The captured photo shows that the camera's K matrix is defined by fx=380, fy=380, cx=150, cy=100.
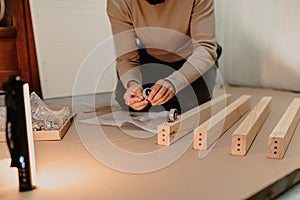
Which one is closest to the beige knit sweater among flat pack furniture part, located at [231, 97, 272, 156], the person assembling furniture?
the person assembling furniture

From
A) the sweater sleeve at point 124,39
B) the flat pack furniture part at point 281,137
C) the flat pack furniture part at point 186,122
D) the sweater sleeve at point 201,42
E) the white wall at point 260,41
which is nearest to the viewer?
the flat pack furniture part at point 281,137

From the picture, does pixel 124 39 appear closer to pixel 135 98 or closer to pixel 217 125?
pixel 135 98

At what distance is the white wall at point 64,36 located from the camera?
1.85 meters

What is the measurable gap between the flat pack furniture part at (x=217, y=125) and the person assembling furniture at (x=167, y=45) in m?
0.14

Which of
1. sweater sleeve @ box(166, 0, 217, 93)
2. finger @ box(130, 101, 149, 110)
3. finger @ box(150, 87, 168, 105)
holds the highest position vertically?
sweater sleeve @ box(166, 0, 217, 93)

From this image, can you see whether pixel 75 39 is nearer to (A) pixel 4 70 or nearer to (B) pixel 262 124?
(A) pixel 4 70

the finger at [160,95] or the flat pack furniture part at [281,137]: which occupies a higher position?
the finger at [160,95]

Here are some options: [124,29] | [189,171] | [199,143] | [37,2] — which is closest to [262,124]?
[199,143]

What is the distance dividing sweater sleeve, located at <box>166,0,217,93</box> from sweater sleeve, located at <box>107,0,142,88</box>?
0.69 ft

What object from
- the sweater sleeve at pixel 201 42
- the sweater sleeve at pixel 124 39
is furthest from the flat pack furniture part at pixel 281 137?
the sweater sleeve at pixel 124 39

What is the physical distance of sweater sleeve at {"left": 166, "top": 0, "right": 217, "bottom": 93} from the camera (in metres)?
1.23

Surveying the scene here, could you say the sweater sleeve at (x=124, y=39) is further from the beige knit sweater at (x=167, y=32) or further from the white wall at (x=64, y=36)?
the white wall at (x=64, y=36)

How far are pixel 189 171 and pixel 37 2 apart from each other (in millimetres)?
1282

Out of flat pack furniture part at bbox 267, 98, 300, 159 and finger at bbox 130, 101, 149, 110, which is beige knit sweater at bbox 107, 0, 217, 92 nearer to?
finger at bbox 130, 101, 149, 110
